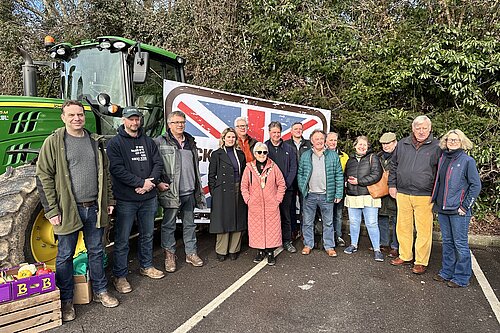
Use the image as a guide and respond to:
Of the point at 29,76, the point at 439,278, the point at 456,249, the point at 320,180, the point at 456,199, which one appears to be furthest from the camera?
the point at 320,180

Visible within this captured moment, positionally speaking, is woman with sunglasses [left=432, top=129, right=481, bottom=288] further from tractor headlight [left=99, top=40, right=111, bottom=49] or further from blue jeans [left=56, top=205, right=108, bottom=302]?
tractor headlight [left=99, top=40, right=111, bottom=49]

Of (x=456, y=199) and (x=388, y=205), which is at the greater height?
(x=456, y=199)

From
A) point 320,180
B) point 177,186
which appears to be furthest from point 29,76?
point 320,180

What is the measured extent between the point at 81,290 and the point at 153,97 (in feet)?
9.47

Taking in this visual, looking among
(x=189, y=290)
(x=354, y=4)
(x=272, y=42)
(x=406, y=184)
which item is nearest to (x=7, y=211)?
(x=189, y=290)

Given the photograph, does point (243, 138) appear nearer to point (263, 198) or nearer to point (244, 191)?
point (244, 191)

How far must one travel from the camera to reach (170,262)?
4.61 meters

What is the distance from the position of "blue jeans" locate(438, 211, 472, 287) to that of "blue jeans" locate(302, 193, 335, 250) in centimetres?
142

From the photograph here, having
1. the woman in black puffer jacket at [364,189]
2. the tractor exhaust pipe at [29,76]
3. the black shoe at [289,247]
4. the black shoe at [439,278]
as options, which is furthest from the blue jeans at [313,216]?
the tractor exhaust pipe at [29,76]

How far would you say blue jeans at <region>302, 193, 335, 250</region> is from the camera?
5.24 metres

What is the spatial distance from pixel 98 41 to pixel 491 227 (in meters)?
6.95

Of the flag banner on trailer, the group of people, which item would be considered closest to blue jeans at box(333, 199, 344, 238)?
the group of people

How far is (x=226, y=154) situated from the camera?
4.95 m

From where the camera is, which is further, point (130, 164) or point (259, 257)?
point (259, 257)
